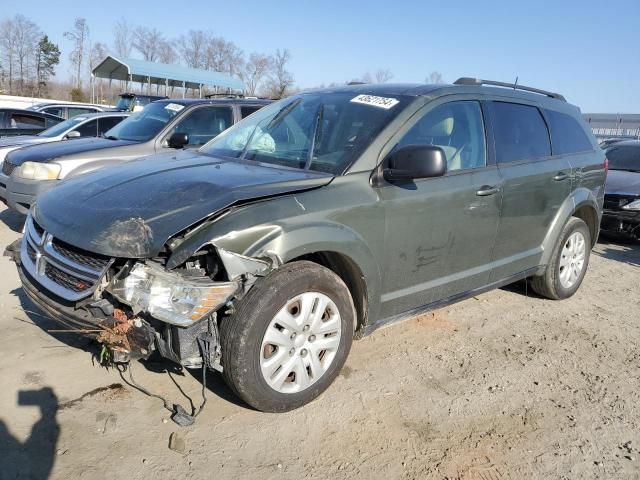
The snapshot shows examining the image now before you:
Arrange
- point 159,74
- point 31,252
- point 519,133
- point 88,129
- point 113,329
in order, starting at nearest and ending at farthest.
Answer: point 113,329
point 31,252
point 519,133
point 88,129
point 159,74

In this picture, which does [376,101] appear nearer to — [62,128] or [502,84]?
[502,84]

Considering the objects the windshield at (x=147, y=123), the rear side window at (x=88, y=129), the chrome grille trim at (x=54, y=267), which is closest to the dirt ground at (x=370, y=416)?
the chrome grille trim at (x=54, y=267)

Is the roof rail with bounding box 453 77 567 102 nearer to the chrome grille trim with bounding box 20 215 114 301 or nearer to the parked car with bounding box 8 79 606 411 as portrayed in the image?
the parked car with bounding box 8 79 606 411

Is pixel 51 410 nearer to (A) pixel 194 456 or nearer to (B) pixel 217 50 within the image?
(A) pixel 194 456

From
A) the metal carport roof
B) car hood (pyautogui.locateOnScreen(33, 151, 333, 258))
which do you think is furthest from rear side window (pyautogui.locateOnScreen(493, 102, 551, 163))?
the metal carport roof

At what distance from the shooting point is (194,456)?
2.48 metres

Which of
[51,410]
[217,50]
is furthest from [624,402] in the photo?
[217,50]

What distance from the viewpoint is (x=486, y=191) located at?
3646 millimetres

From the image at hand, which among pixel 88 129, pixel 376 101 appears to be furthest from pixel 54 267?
pixel 88 129

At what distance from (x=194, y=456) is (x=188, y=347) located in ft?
1.72

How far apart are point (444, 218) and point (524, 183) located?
102 cm

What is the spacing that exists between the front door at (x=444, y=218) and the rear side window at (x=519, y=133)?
0.67 feet

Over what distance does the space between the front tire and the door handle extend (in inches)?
52.5

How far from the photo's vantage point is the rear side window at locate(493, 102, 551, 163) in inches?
155
